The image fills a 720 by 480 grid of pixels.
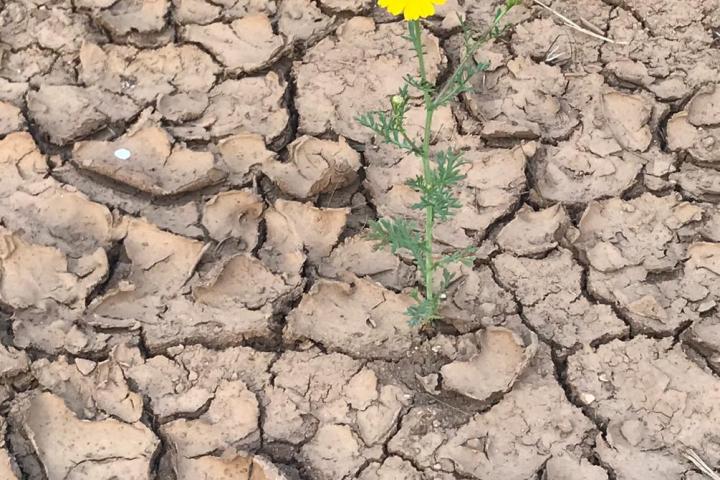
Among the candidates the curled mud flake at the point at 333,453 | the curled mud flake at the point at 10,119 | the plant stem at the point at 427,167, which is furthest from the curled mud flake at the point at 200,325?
the curled mud flake at the point at 10,119

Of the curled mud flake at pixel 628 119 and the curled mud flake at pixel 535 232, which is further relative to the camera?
the curled mud flake at pixel 628 119

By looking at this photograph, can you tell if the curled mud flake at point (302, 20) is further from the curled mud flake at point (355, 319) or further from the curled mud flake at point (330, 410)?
the curled mud flake at point (330, 410)

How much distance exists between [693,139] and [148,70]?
1.73 metres

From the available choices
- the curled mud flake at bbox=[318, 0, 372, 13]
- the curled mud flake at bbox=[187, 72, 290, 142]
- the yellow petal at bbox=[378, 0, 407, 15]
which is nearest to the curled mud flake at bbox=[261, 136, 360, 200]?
the curled mud flake at bbox=[187, 72, 290, 142]

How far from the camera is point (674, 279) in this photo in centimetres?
271

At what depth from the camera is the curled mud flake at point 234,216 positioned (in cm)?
279

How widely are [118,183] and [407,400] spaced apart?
1.09 meters

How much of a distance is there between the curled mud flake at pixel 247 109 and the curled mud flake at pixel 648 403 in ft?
3.87

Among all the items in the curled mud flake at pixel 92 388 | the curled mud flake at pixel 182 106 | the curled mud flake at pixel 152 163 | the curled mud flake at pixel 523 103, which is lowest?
the curled mud flake at pixel 92 388

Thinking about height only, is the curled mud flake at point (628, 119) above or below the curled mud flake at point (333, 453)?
above

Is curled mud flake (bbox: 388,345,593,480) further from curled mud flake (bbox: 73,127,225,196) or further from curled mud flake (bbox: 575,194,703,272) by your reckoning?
curled mud flake (bbox: 73,127,225,196)

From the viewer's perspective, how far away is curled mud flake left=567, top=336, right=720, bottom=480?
2.37 m

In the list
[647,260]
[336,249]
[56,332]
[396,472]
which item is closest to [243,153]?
[336,249]

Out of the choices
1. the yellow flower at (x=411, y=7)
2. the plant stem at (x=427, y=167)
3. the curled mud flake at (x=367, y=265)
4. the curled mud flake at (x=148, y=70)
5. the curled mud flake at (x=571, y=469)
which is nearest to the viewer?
the yellow flower at (x=411, y=7)
